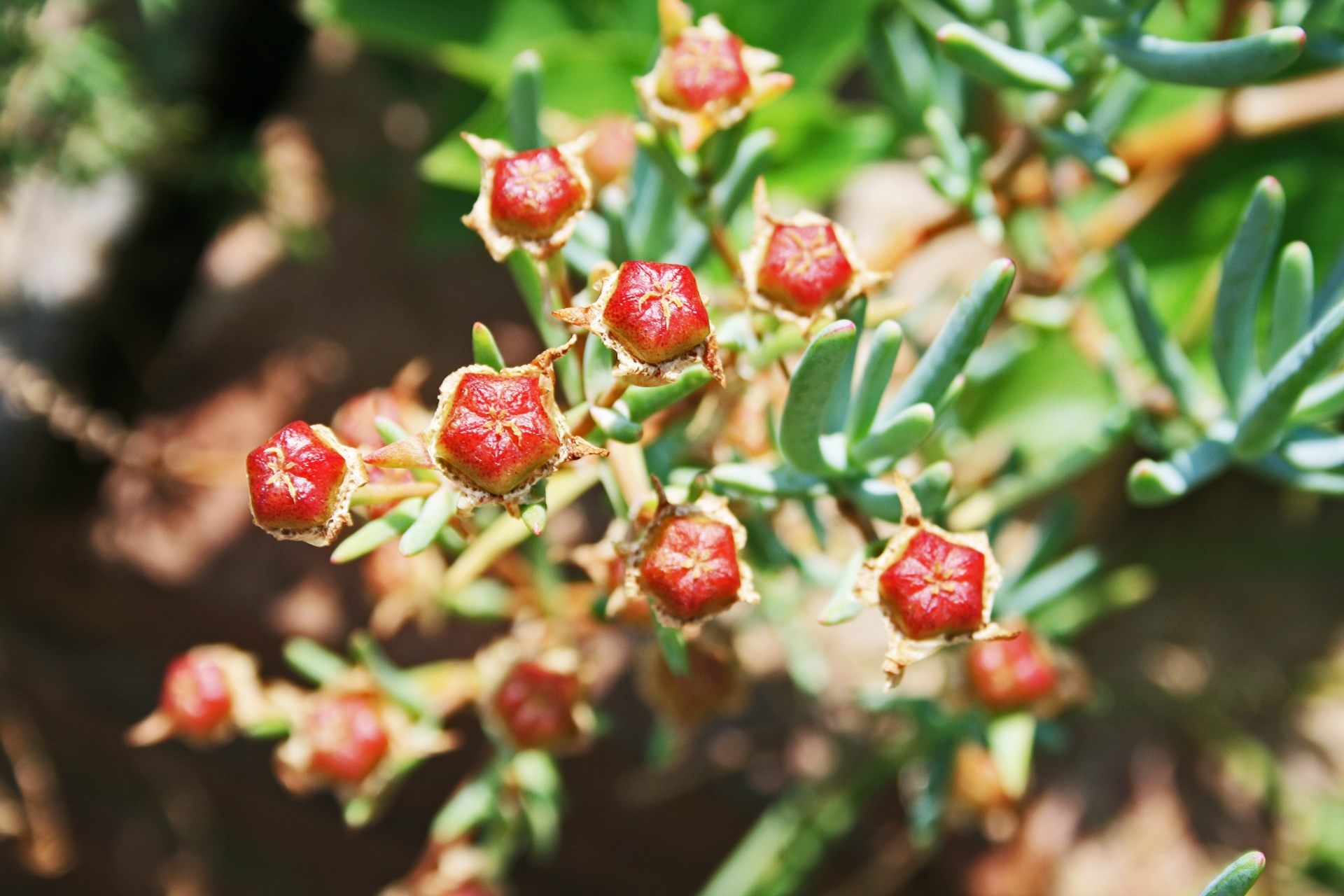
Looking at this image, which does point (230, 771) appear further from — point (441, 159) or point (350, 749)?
point (441, 159)

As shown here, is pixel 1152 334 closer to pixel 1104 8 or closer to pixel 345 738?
pixel 1104 8

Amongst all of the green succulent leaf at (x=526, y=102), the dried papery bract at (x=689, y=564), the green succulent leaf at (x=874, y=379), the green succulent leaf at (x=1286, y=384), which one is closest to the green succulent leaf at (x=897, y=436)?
the green succulent leaf at (x=874, y=379)

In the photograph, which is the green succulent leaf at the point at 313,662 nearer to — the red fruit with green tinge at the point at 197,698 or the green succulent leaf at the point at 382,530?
the red fruit with green tinge at the point at 197,698

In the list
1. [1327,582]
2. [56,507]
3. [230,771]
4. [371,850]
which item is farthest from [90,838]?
[1327,582]

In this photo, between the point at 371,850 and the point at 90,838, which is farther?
the point at 90,838

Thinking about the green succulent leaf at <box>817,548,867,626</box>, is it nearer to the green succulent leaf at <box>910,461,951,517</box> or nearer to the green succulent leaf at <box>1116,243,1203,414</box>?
the green succulent leaf at <box>910,461,951,517</box>

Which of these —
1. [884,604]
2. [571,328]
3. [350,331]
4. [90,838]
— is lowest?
[90,838]
